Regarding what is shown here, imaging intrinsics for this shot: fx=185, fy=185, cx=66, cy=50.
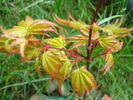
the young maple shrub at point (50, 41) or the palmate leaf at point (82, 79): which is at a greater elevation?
the young maple shrub at point (50, 41)

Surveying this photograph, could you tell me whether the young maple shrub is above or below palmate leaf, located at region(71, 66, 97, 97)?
above

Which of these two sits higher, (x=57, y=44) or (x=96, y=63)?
(x=57, y=44)

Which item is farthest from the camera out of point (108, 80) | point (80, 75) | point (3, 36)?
point (108, 80)

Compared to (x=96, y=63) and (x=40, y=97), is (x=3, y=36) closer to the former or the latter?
(x=40, y=97)

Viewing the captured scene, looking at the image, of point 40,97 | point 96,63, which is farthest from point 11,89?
point 96,63

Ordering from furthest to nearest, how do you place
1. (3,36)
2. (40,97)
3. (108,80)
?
(108,80), (40,97), (3,36)

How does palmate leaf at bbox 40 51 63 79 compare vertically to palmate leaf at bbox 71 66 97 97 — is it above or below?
Answer: above

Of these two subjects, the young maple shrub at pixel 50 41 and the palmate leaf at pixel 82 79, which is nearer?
the young maple shrub at pixel 50 41

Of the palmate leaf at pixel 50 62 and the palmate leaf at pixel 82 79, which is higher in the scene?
the palmate leaf at pixel 50 62

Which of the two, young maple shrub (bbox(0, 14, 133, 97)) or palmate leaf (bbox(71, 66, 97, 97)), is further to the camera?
palmate leaf (bbox(71, 66, 97, 97))

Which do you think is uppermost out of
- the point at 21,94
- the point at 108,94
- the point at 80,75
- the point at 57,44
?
the point at 57,44

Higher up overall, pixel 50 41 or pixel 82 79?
pixel 50 41
